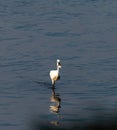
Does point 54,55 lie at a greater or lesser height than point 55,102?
greater

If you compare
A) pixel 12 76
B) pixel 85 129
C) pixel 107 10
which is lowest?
pixel 85 129

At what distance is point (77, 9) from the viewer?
122ft

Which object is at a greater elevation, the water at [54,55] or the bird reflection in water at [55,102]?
the water at [54,55]

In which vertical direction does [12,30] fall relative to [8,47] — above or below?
above

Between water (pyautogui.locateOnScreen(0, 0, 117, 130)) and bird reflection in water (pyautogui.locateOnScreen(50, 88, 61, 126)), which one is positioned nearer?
bird reflection in water (pyautogui.locateOnScreen(50, 88, 61, 126))

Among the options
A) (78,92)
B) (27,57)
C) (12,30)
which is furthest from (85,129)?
(12,30)

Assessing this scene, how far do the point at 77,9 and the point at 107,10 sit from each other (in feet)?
6.48

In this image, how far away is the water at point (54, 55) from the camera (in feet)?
63.5

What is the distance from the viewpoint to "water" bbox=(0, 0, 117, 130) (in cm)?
1934

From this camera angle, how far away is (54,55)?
27250 millimetres

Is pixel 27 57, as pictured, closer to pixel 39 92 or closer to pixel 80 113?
pixel 39 92

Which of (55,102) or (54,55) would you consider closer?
(55,102)

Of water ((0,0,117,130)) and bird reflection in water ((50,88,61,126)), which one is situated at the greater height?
water ((0,0,117,130))

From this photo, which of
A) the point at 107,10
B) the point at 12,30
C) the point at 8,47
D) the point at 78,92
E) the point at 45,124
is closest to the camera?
the point at 45,124
